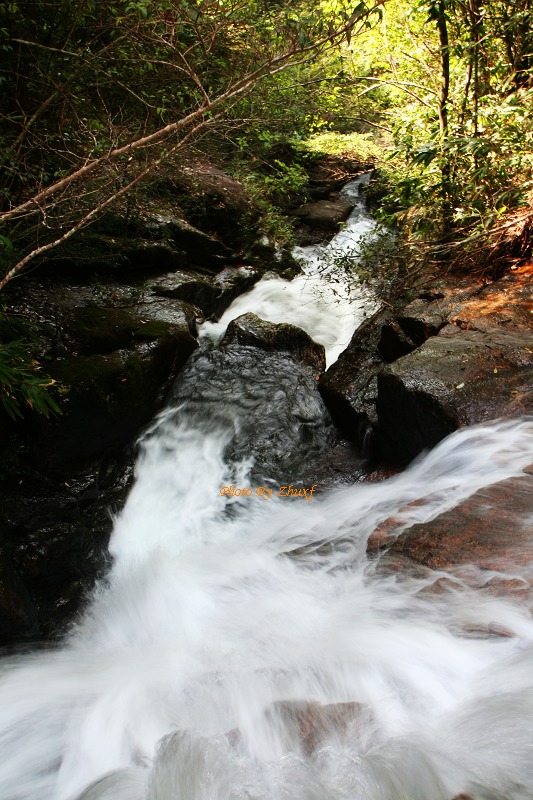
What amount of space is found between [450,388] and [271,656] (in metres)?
2.64

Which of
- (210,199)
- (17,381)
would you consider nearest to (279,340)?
(210,199)

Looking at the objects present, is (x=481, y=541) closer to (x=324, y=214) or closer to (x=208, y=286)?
(x=208, y=286)

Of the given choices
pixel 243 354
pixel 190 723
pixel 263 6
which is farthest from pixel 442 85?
pixel 190 723

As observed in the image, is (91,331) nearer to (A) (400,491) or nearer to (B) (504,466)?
(A) (400,491)

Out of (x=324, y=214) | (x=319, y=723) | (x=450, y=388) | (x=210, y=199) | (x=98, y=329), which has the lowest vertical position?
(x=319, y=723)

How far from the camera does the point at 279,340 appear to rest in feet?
21.5

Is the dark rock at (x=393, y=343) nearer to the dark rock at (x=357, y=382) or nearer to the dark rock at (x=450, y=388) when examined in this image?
the dark rock at (x=357, y=382)

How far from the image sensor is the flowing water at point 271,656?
6.83ft

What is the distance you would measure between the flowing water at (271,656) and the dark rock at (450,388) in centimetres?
20

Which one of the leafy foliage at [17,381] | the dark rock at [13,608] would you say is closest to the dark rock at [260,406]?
the leafy foliage at [17,381]

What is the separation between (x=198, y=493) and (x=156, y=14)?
5113mm

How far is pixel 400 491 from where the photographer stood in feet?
14.1

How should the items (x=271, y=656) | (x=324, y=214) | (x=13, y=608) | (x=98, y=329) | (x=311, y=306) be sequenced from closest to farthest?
(x=271, y=656)
(x=13, y=608)
(x=98, y=329)
(x=311, y=306)
(x=324, y=214)

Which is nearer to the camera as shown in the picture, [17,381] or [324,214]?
[17,381]
